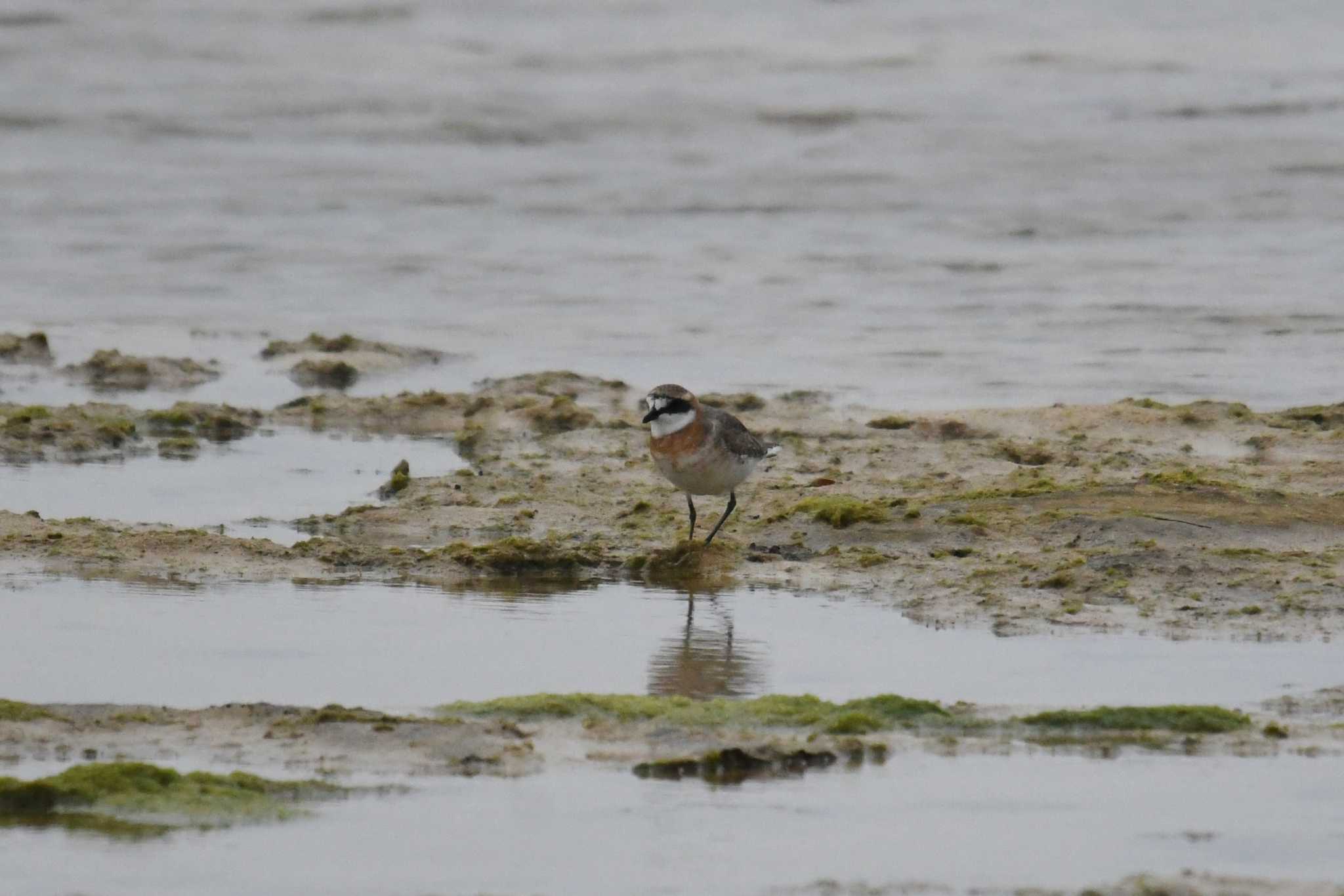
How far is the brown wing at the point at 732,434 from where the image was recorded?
9.48 m

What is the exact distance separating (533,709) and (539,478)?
4174 millimetres

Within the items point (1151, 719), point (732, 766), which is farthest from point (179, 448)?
point (1151, 719)

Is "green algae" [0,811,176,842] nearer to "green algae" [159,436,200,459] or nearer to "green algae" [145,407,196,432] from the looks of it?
"green algae" [159,436,200,459]

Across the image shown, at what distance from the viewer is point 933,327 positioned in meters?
15.6

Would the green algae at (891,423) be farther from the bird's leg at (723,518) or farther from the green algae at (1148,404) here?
the bird's leg at (723,518)

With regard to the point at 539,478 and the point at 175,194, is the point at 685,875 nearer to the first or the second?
the point at 539,478

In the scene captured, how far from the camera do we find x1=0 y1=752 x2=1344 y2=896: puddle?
16.5 feet

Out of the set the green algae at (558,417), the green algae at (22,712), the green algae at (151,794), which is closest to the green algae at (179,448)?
the green algae at (558,417)

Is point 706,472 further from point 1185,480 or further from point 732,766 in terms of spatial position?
point 732,766

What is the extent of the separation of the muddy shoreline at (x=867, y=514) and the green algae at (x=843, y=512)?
0.04 feet

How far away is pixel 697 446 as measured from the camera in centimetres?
934

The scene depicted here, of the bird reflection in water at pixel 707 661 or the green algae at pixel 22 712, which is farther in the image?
the bird reflection in water at pixel 707 661

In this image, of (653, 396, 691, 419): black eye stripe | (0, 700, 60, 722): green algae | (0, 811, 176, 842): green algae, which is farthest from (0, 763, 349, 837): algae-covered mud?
(653, 396, 691, 419): black eye stripe

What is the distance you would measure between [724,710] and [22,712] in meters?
2.08
